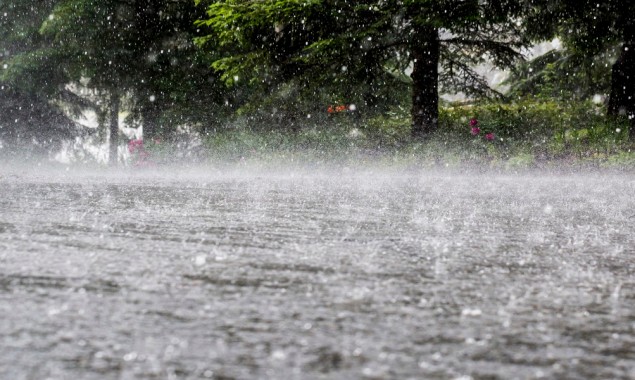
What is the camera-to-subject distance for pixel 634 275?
2562 millimetres

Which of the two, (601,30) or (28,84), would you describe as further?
(28,84)

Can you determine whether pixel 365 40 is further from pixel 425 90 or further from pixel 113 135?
pixel 113 135

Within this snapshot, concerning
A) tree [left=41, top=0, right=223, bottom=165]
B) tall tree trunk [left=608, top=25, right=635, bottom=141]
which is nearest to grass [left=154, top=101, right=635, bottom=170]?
tall tree trunk [left=608, top=25, right=635, bottom=141]

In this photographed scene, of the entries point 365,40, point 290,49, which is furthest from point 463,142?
point 290,49

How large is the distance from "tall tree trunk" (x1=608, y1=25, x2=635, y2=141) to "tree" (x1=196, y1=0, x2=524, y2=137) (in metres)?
1.96

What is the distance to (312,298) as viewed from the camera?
1.99 m

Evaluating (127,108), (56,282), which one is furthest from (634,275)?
(127,108)

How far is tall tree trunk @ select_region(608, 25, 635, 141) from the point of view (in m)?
14.2

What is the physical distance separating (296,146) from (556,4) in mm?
5729

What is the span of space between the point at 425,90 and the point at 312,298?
43.8 feet

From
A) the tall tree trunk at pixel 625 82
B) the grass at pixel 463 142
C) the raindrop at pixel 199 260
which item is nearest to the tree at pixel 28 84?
the grass at pixel 463 142

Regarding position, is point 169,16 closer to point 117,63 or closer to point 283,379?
point 117,63

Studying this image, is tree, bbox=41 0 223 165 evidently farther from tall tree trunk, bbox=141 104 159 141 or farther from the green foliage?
the green foliage

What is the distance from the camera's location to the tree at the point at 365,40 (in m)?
13.1
